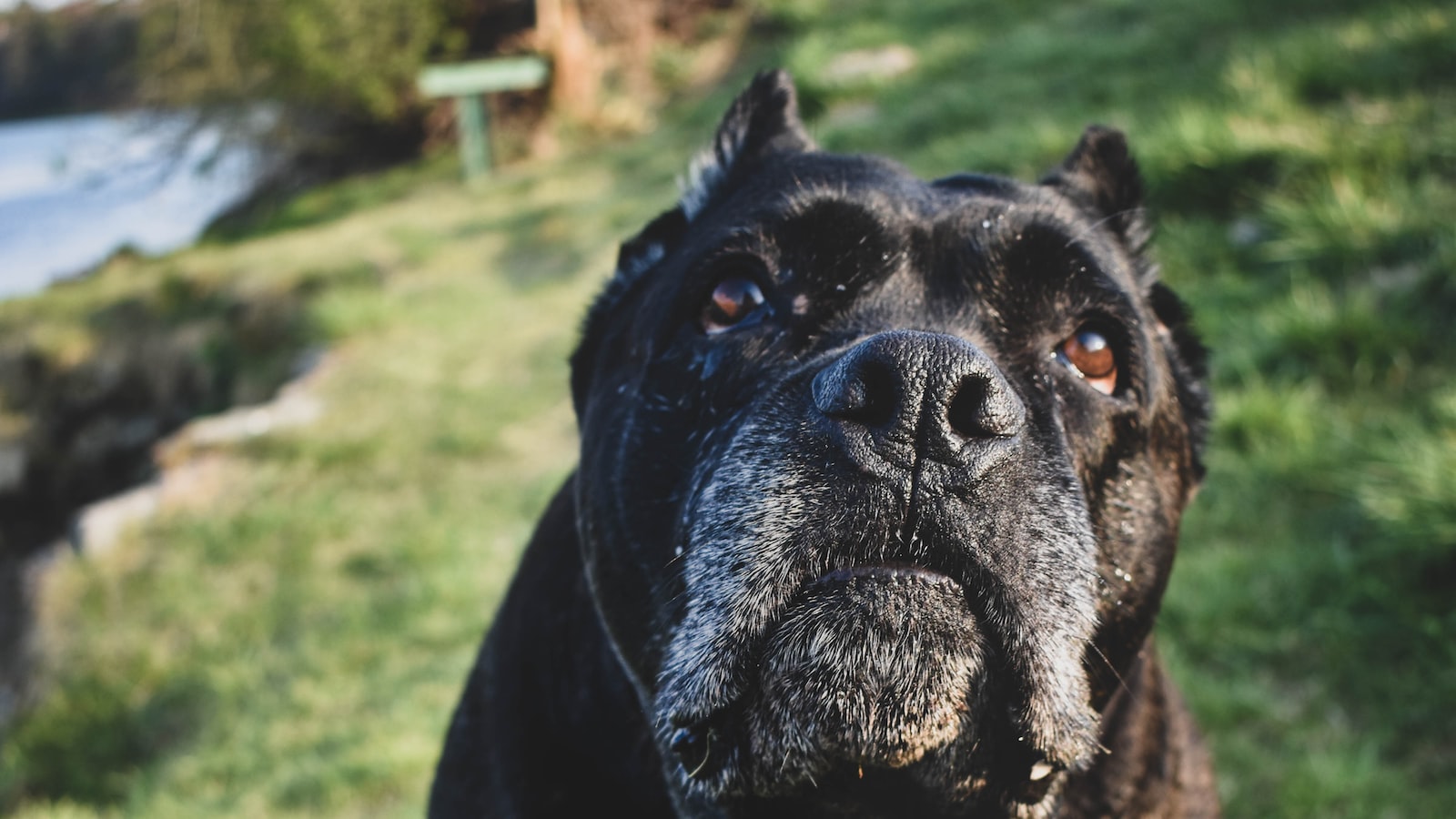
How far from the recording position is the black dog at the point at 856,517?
59.3 inches

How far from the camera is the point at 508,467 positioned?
21.8 feet

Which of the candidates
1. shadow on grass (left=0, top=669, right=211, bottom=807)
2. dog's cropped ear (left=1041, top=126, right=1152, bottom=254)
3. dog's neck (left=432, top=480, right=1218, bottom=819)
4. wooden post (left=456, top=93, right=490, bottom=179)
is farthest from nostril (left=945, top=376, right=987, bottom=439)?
wooden post (left=456, top=93, right=490, bottom=179)

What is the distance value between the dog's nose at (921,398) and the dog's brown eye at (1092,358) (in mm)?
548

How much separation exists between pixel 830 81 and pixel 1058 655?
10171 mm

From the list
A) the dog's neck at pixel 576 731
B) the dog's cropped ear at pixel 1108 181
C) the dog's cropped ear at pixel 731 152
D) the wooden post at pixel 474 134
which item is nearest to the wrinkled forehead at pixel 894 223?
the dog's cropped ear at pixel 731 152

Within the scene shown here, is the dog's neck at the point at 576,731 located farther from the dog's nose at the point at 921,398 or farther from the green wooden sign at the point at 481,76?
the green wooden sign at the point at 481,76

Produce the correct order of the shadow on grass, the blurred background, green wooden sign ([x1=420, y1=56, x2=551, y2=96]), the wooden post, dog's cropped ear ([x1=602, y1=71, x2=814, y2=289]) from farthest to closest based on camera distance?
1. the wooden post
2. green wooden sign ([x1=420, y1=56, x2=551, y2=96])
3. the shadow on grass
4. the blurred background
5. dog's cropped ear ([x1=602, y1=71, x2=814, y2=289])

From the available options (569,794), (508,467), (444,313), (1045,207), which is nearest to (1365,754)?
(1045,207)

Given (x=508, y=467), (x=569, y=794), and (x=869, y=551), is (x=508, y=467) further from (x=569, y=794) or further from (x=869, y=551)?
(x=869, y=551)

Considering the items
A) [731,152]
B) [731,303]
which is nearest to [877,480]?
[731,303]

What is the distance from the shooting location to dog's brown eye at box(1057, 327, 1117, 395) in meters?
2.06

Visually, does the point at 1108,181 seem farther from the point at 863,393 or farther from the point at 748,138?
the point at 863,393

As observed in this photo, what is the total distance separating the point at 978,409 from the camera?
1519mm

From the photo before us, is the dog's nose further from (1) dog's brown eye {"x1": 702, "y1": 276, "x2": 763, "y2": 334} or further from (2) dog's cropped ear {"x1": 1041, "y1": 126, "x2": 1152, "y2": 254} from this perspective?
(2) dog's cropped ear {"x1": 1041, "y1": 126, "x2": 1152, "y2": 254}
